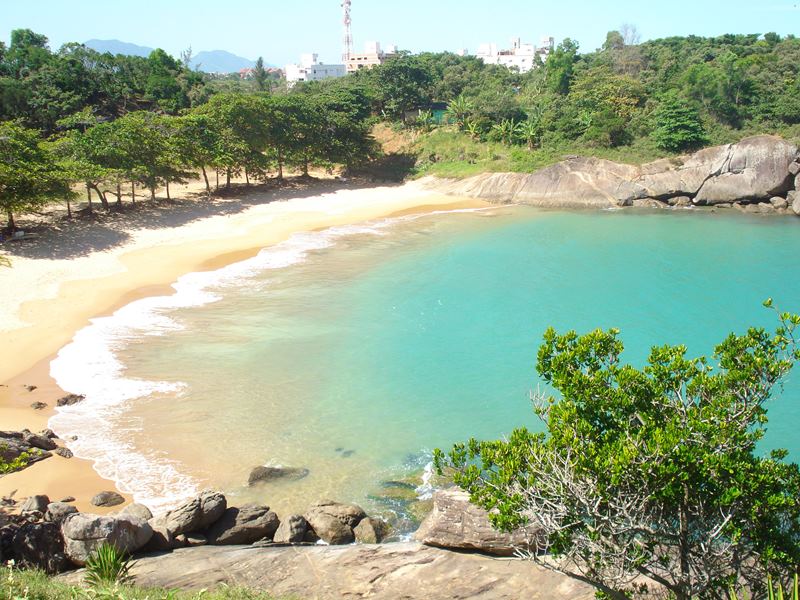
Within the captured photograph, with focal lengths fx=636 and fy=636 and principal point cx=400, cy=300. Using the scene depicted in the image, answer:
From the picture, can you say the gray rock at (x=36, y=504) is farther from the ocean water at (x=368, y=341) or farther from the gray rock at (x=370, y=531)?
the gray rock at (x=370, y=531)

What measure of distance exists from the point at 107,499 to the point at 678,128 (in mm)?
44078

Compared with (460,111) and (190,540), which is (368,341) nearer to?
(190,540)

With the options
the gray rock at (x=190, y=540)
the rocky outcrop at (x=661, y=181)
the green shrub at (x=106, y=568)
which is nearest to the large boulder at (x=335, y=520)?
the gray rock at (x=190, y=540)

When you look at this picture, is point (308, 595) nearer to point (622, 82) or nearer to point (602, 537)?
point (602, 537)

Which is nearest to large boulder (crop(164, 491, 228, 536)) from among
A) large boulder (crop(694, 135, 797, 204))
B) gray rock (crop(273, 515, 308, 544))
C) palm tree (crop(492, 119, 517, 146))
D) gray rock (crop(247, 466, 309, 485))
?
gray rock (crop(273, 515, 308, 544))

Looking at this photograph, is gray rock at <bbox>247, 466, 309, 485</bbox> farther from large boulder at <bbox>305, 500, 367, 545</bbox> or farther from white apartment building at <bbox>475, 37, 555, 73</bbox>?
white apartment building at <bbox>475, 37, 555, 73</bbox>

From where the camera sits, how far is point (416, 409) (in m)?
18.7

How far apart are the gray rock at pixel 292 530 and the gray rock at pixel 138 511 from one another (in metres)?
2.59

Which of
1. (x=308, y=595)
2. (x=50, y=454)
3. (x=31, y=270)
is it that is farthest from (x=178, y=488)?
(x=31, y=270)

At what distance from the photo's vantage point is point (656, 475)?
7438 millimetres

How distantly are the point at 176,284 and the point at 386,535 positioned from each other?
18.6 meters

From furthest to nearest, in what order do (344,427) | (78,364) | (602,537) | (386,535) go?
(78,364) < (344,427) < (386,535) < (602,537)

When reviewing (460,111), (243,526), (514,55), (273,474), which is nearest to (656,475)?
(243,526)

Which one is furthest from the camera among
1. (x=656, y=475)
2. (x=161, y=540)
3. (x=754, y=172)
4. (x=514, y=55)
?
(x=514, y=55)
